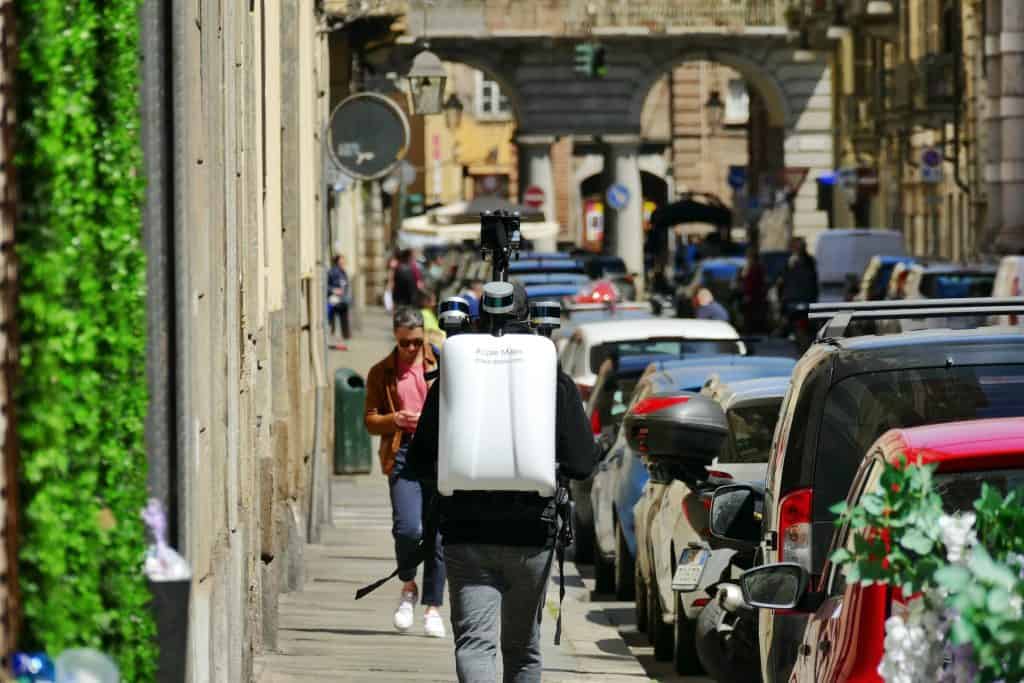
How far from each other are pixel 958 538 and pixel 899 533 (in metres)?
0.20

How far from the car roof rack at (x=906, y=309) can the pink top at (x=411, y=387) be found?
4.68m

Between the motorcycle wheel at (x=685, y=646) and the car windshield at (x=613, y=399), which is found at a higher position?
the car windshield at (x=613, y=399)

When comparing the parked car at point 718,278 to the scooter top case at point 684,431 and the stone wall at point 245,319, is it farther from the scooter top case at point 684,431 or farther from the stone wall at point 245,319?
the scooter top case at point 684,431

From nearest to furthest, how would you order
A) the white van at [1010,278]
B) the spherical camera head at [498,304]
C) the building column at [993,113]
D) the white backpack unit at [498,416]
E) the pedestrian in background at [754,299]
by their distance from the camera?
1. the white backpack unit at [498,416]
2. the spherical camera head at [498,304]
3. the white van at [1010,278]
4. the building column at [993,113]
5. the pedestrian in background at [754,299]

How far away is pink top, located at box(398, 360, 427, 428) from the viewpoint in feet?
44.4

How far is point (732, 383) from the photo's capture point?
549 inches

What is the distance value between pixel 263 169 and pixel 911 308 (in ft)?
17.9

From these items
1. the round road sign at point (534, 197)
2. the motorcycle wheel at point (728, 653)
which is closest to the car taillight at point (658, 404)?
the motorcycle wheel at point (728, 653)

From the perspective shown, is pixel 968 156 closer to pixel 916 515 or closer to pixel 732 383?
pixel 732 383

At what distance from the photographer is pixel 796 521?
8.77 metres

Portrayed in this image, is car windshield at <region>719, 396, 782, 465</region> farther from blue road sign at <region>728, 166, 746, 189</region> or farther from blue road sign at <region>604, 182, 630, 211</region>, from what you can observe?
blue road sign at <region>728, 166, 746, 189</region>

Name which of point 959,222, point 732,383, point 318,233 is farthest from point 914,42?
point 732,383

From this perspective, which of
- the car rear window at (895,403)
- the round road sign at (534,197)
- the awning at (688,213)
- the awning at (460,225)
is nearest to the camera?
the car rear window at (895,403)

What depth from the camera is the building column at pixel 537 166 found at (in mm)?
67500
